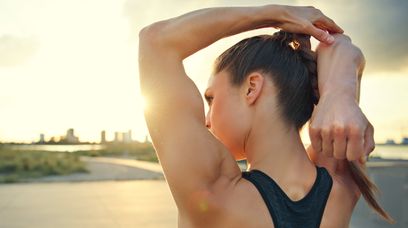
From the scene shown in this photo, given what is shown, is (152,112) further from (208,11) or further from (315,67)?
(315,67)

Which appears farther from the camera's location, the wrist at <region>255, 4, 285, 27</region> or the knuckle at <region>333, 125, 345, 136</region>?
the wrist at <region>255, 4, 285, 27</region>

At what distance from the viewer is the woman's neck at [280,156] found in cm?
138

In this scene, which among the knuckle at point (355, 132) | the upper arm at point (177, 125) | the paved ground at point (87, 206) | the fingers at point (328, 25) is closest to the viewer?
the knuckle at point (355, 132)

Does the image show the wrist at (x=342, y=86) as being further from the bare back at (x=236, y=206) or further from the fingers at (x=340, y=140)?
the bare back at (x=236, y=206)

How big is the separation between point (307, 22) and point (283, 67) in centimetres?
13

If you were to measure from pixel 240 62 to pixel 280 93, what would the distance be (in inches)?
4.8

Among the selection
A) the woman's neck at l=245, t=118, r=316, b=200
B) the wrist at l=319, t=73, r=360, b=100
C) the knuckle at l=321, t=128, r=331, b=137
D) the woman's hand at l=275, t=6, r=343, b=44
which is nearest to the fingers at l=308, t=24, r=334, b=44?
the woman's hand at l=275, t=6, r=343, b=44

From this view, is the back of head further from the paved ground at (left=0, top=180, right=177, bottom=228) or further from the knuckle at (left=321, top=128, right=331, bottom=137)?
the paved ground at (left=0, top=180, right=177, bottom=228)

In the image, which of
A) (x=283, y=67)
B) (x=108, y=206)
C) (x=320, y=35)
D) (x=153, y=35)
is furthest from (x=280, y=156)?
(x=108, y=206)

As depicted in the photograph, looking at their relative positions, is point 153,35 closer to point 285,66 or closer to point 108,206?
point 285,66

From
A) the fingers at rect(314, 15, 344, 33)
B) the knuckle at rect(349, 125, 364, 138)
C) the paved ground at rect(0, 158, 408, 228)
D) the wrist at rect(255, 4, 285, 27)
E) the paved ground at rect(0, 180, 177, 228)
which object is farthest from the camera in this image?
the paved ground at rect(0, 180, 177, 228)

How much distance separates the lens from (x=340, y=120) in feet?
3.81

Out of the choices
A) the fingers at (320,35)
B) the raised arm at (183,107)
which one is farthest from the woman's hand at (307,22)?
the raised arm at (183,107)

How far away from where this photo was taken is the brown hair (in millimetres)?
1391
